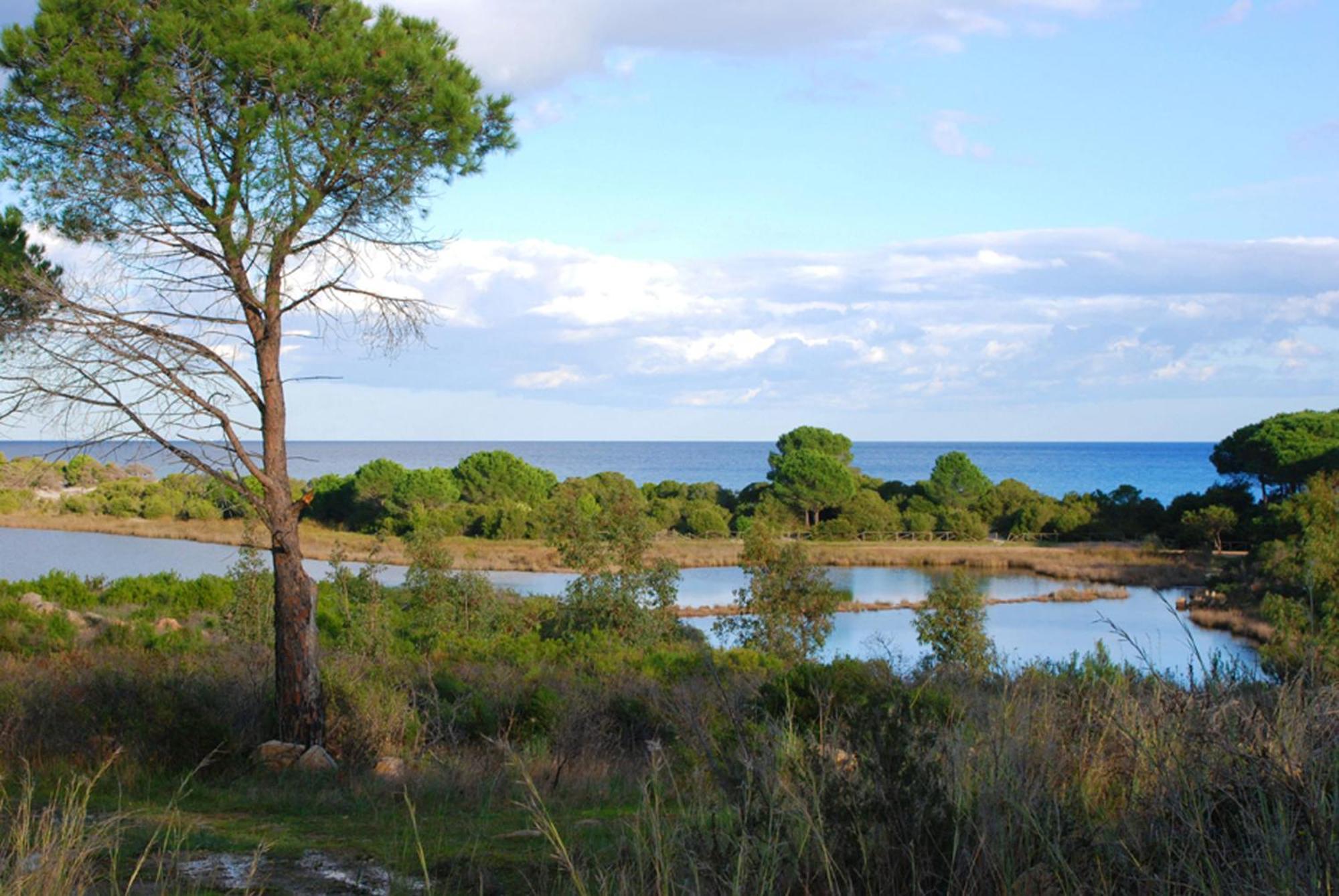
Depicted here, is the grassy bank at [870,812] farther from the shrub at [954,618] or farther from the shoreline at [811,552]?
the shoreline at [811,552]

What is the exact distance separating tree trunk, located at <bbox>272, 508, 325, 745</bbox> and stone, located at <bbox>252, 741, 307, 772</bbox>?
189 mm

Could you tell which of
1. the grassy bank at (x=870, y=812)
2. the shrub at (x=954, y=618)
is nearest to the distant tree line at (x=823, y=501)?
the shrub at (x=954, y=618)

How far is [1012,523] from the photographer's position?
6306cm

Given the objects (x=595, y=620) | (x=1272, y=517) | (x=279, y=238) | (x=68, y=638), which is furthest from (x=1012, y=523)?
(x=279, y=238)

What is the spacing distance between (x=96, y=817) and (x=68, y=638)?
11322mm

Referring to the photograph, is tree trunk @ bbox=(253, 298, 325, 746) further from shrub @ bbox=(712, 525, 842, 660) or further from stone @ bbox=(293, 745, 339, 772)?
shrub @ bbox=(712, 525, 842, 660)

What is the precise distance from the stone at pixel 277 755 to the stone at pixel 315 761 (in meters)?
0.05

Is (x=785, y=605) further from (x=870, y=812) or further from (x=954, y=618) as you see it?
(x=870, y=812)

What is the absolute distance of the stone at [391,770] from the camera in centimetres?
758

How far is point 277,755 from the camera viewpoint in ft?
27.4

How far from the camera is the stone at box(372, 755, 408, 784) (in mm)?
7578

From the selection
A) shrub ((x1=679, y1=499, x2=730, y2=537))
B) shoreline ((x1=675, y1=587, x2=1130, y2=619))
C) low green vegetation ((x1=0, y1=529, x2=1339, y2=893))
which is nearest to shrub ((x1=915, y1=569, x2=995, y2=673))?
low green vegetation ((x1=0, y1=529, x2=1339, y2=893))

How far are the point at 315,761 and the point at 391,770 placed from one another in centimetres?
83

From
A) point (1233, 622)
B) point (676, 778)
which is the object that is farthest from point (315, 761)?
point (1233, 622)
